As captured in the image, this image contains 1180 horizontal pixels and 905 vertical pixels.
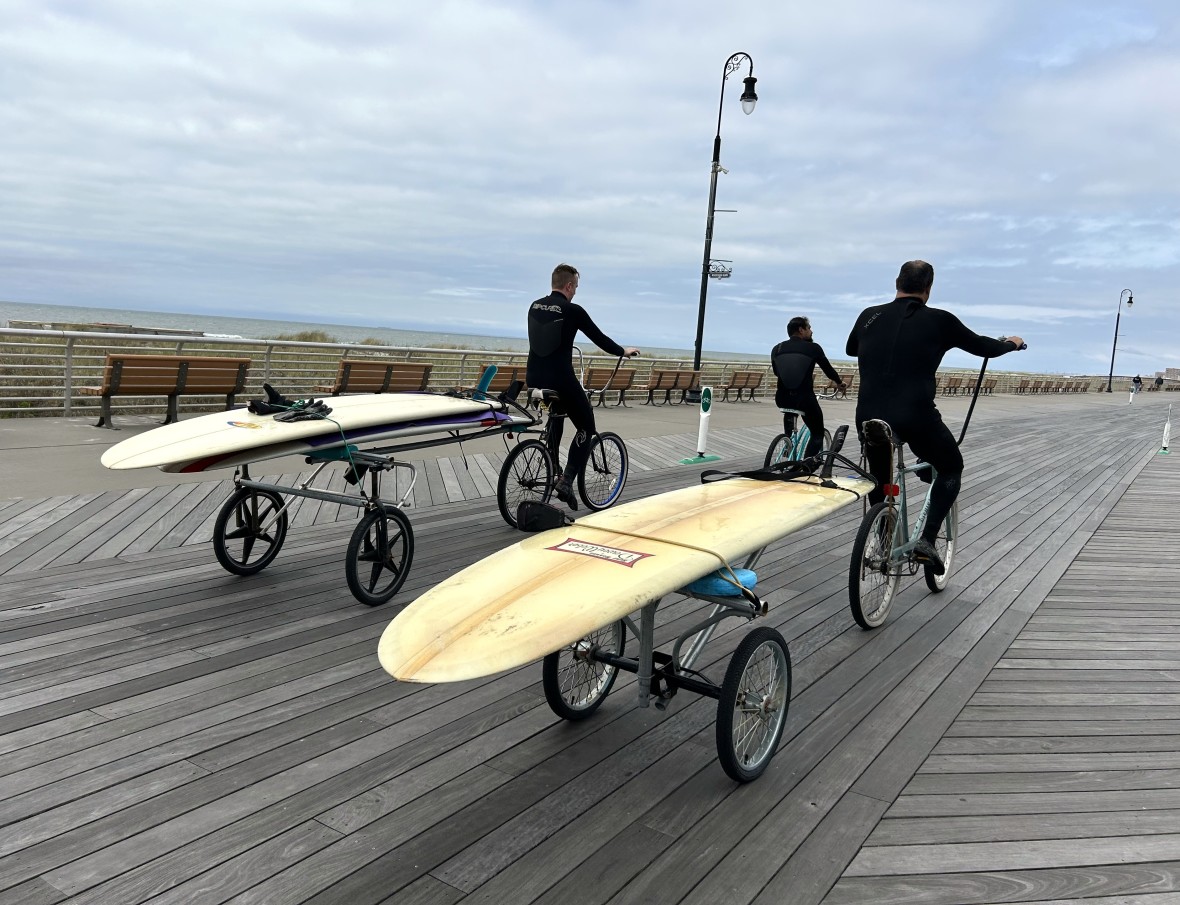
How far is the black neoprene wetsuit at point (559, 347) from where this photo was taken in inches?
270

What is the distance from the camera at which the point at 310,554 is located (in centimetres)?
575

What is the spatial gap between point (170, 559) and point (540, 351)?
10.3 feet

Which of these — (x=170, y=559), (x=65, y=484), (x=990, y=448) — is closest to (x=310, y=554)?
(x=170, y=559)

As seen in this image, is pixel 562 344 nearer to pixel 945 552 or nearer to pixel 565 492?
pixel 565 492

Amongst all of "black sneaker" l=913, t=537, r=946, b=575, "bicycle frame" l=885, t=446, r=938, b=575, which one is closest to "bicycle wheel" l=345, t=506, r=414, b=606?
"bicycle frame" l=885, t=446, r=938, b=575

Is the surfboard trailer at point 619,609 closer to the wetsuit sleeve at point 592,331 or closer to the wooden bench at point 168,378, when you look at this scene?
the wetsuit sleeve at point 592,331

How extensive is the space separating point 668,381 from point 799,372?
40.1 feet

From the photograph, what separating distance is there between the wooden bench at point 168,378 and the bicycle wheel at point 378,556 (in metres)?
6.56

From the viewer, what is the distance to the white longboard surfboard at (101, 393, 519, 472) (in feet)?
14.9

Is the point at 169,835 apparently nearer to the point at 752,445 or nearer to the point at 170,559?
the point at 170,559

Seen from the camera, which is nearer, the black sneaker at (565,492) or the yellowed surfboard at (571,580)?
the yellowed surfboard at (571,580)

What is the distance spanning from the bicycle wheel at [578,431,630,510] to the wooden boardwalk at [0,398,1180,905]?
2.46 m

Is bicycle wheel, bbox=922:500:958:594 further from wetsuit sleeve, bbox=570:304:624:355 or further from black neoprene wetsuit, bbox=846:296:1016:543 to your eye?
wetsuit sleeve, bbox=570:304:624:355

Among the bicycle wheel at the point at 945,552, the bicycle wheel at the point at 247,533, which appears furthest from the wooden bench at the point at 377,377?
the bicycle wheel at the point at 945,552
